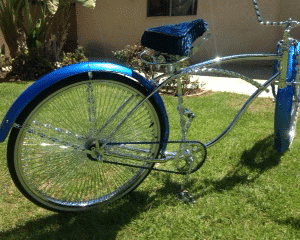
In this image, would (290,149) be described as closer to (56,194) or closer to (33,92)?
(56,194)

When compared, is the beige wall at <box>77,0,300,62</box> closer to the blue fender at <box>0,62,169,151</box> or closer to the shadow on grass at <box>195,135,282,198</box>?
the shadow on grass at <box>195,135,282,198</box>

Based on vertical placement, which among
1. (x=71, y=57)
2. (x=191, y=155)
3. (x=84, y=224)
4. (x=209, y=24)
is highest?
(x=209, y=24)

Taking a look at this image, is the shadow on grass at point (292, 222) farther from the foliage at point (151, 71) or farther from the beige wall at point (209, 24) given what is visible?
the beige wall at point (209, 24)

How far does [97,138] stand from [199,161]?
0.79 metres

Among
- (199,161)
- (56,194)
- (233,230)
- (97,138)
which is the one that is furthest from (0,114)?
(233,230)

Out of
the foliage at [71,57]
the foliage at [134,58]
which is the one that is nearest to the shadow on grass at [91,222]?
the foliage at [134,58]

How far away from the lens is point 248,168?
297cm

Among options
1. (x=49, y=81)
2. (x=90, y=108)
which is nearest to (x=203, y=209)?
(x=90, y=108)

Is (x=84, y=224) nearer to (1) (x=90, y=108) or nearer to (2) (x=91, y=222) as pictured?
(2) (x=91, y=222)

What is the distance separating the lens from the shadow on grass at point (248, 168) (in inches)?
106

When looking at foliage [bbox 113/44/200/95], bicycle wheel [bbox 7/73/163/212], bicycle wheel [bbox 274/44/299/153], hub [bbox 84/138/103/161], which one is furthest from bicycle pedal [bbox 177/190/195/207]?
foliage [bbox 113/44/200/95]

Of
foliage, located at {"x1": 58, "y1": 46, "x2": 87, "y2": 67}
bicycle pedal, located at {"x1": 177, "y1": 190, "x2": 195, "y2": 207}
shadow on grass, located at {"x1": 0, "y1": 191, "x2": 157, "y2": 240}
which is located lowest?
shadow on grass, located at {"x1": 0, "y1": 191, "x2": 157, "y2": 240}

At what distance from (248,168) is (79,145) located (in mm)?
1553

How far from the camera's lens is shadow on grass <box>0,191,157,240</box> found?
7.05ft
